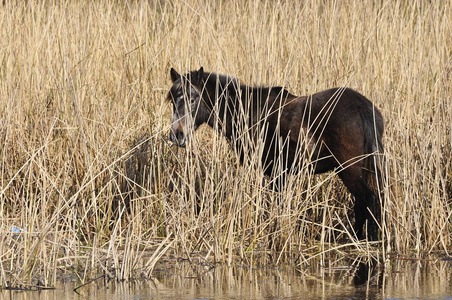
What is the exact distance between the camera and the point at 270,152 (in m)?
5.66

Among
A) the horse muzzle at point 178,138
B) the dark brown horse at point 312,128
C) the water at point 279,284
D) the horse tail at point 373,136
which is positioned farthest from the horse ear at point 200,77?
the water at point 279,284

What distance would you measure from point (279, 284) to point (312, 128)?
1558 mm

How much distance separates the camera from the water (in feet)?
12.8

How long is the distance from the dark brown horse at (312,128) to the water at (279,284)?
0.61m

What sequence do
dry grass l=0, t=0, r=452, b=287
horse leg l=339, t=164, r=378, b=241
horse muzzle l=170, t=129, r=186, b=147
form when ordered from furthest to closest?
horse muzzle l=170, t=129, r=186, b=147
horse leg l=339, t=164, r=378, b=241
dry grass l=0, t=0, r=452, b=287

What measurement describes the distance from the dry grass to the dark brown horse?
16 cm

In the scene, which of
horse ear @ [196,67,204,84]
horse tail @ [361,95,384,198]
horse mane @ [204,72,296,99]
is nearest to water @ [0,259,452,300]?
horse tail @ [361,95,384,198]

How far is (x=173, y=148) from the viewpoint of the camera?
20.2 ft

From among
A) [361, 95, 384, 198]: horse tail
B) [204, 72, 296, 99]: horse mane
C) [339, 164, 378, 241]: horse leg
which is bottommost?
[339, 164, 378, 241]: horse leg

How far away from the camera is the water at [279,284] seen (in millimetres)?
3912

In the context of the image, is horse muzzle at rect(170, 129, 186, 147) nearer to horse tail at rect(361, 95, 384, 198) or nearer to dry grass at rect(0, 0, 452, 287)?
dry grass at rect(0, 0, 452, 287)

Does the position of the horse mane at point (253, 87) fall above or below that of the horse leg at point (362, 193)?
above

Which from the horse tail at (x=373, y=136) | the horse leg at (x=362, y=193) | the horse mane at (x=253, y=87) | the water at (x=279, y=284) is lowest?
the water at (x=279, y=284)

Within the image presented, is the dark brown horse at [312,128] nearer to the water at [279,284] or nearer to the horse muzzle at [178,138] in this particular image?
the horse muzzle at [178,138]
